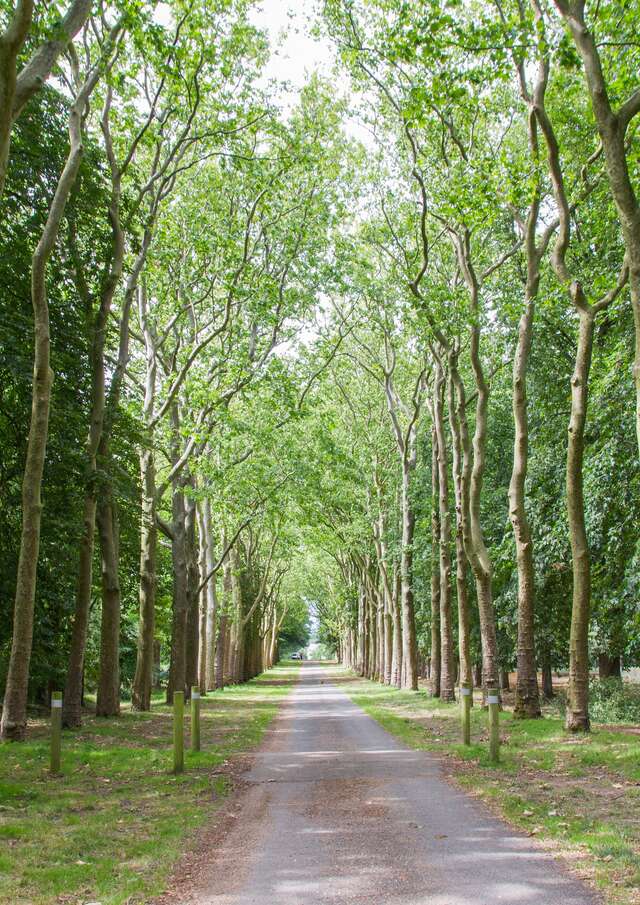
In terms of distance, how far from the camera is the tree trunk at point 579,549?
1377 centimetres

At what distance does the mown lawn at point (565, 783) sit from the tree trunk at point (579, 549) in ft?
1.92

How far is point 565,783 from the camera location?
987 centimetres

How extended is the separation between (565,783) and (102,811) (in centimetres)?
559

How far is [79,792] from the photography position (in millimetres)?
9688

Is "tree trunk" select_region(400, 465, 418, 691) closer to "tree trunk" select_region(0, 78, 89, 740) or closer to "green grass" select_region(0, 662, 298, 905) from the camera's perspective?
"green grass" select_region(0, 662, 298, 905)

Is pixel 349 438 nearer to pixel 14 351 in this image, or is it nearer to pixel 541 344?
pixel 541 344

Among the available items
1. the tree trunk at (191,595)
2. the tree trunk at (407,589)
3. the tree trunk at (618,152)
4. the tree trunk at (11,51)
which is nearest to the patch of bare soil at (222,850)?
the tree trunk at (618,152)

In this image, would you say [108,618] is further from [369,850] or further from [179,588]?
[369,850]

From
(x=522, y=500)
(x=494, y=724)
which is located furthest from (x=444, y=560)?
(x=494, y=724)

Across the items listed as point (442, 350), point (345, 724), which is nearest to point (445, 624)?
point (345, 724)

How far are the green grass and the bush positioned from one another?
10545mm

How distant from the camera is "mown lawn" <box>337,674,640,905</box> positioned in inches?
247

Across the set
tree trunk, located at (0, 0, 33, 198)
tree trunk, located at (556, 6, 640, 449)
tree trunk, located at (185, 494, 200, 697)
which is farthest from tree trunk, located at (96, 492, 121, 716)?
tree trunk, located at (556, 6, 640, 449)

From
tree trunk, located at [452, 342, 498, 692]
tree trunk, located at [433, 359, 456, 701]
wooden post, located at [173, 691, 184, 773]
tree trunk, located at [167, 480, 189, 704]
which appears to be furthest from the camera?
tree trunk, located at [167, 480, 189, 704]
